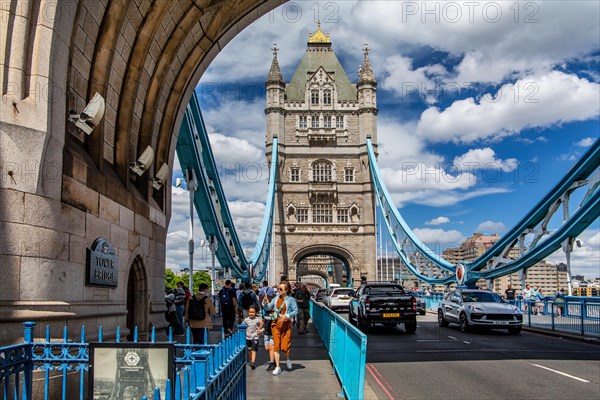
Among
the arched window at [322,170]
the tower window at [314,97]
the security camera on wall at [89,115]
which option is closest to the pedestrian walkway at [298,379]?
the security camera on wall at [89,115]

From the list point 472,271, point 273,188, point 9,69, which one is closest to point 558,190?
point 472,271

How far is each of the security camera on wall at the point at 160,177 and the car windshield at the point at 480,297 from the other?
36.5 ft

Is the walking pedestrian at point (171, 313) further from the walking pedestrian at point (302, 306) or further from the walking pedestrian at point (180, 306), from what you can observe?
the walking pedestrian at point (302, 306)

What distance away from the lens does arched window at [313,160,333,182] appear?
67188mm

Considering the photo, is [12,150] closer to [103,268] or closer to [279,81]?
[103,268]

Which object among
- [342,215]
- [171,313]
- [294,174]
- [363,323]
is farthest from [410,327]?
[294,174]

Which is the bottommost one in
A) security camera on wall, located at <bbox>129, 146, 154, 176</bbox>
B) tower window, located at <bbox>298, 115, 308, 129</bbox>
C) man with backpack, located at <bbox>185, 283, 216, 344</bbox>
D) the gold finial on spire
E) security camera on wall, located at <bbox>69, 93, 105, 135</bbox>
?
man with backpack, located at <bbox>185, 283, 216, 344</bbox>

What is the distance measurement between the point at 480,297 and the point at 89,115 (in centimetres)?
1510

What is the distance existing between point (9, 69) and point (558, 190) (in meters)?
27.0

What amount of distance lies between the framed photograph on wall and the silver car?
51.8ft

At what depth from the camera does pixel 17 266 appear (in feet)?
22.7

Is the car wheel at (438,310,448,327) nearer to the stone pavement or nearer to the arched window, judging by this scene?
the stone pavement

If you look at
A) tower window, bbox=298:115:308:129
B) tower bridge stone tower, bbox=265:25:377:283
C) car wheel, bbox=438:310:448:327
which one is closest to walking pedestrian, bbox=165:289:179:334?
car wheel, bbox=438:310:448:327

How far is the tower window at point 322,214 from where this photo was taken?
217 feet
